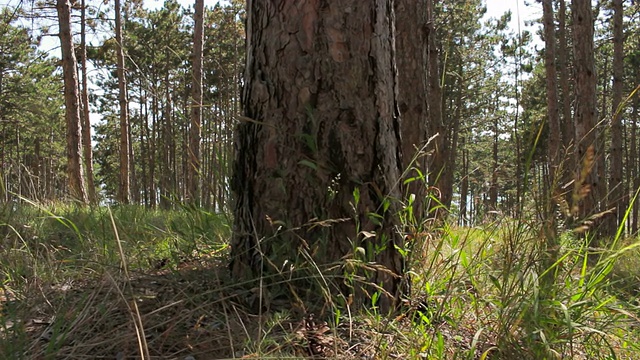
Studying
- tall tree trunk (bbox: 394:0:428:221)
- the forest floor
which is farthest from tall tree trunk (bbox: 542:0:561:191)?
the forest floor

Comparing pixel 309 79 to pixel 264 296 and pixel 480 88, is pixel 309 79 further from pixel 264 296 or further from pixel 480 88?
pixel 480 88

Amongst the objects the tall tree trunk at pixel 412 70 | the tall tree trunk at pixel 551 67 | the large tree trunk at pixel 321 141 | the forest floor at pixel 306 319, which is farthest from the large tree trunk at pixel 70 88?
the tall tree trunk at pixel 551 67

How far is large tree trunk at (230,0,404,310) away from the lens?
5.65ft

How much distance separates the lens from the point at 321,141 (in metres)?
1.73

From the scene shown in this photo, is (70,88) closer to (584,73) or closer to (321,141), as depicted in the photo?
(321,141)

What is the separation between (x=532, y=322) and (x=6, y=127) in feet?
107

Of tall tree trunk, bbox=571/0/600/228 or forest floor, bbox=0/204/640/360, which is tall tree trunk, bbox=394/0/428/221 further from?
tall tree trunk, bbox=571/0/600/228

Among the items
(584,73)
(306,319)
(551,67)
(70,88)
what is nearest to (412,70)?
(306,319)

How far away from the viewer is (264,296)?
1579 mm

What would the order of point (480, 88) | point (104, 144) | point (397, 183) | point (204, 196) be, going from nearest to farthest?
point (397, 183)
point (204, 196)
point (480, 88)
point (104, 144)

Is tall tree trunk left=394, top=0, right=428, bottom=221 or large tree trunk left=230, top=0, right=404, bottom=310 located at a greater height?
tall tree trunk left=394, top=0, right=428, bottom=221

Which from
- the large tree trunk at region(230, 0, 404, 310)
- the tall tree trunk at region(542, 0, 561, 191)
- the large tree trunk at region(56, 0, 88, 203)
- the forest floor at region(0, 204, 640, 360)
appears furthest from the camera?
the tall tree trunk at region(542, 0, 561, 191)

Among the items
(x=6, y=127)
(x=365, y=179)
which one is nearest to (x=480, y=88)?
(x=365, y=179)

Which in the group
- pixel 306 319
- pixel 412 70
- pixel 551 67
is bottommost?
pixel 306 319
